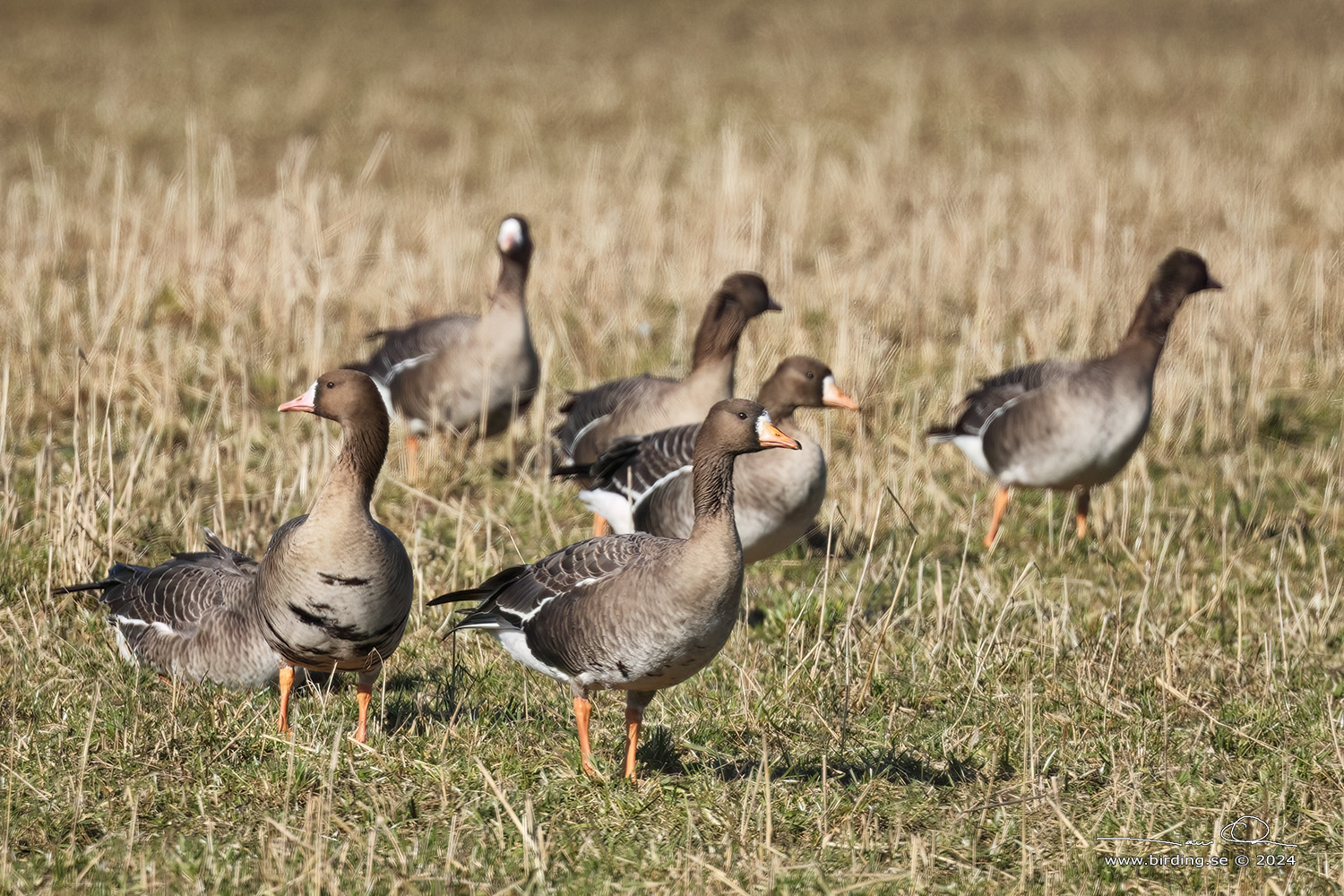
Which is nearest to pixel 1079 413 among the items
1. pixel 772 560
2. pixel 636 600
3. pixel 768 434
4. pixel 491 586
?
pixel 772 560

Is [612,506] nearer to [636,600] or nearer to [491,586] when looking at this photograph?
[491,586]

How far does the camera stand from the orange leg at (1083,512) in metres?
8.50

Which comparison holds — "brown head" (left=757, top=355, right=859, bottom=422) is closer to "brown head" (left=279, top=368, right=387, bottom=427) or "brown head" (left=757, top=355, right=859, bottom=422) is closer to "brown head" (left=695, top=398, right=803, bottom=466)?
"brown head" (left=695, top=398, right=803, bottom=466)

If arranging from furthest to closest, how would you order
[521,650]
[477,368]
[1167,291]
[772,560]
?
[477,368] < [1167,291] < [772,560] < [521,650]

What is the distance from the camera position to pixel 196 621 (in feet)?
18.7

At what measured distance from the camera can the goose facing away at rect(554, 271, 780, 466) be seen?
8.53m

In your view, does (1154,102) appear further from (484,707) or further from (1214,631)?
(484,707)

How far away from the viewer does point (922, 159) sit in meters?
18.8

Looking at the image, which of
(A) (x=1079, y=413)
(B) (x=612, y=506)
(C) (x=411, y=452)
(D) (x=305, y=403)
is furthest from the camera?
(C) (x=411, y=452)

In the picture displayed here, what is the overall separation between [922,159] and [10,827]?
1631 centimetres

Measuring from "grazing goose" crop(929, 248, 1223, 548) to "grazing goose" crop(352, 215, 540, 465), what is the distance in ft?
10.3

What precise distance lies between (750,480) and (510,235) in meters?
3.59

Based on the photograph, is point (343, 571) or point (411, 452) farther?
point (411, 452)
